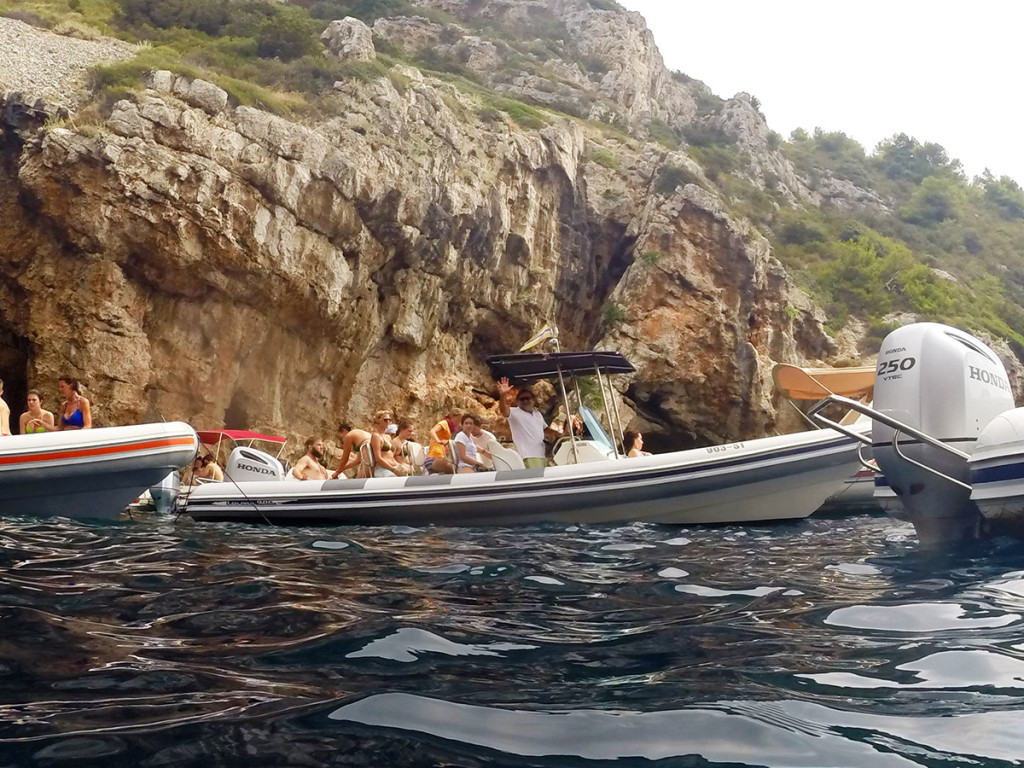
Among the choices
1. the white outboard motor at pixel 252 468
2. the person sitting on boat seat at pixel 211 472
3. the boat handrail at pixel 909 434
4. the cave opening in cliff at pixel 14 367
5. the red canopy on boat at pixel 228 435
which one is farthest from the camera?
the cave opening in cliff at pixel 14 367

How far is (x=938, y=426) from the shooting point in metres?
4.93

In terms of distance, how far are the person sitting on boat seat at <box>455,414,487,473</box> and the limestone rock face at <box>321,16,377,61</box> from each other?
562 inches

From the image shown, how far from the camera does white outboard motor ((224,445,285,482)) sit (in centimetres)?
995

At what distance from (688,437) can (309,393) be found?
982cm

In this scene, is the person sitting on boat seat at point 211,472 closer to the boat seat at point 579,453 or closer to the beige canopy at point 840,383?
the boat seat at point 579,453

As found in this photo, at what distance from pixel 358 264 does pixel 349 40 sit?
7487 mm

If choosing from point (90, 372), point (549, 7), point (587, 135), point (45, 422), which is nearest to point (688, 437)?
point (587, 135)

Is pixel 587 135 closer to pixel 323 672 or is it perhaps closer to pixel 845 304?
pixel 845 304

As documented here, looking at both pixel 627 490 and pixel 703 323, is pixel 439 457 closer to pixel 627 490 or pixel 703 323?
pixel 627 490

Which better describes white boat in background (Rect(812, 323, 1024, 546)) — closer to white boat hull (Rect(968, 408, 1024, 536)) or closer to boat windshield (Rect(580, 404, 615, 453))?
white boat hull (Rect(968, 408, 1024, 536))

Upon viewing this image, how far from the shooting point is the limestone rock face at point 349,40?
66.2 feet

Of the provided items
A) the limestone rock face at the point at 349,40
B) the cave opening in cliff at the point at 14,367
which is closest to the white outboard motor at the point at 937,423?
the cave opening in cliff at the point at 14,367

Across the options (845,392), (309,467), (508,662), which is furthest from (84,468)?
(845,392)

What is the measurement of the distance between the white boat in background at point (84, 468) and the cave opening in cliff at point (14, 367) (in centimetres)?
935
